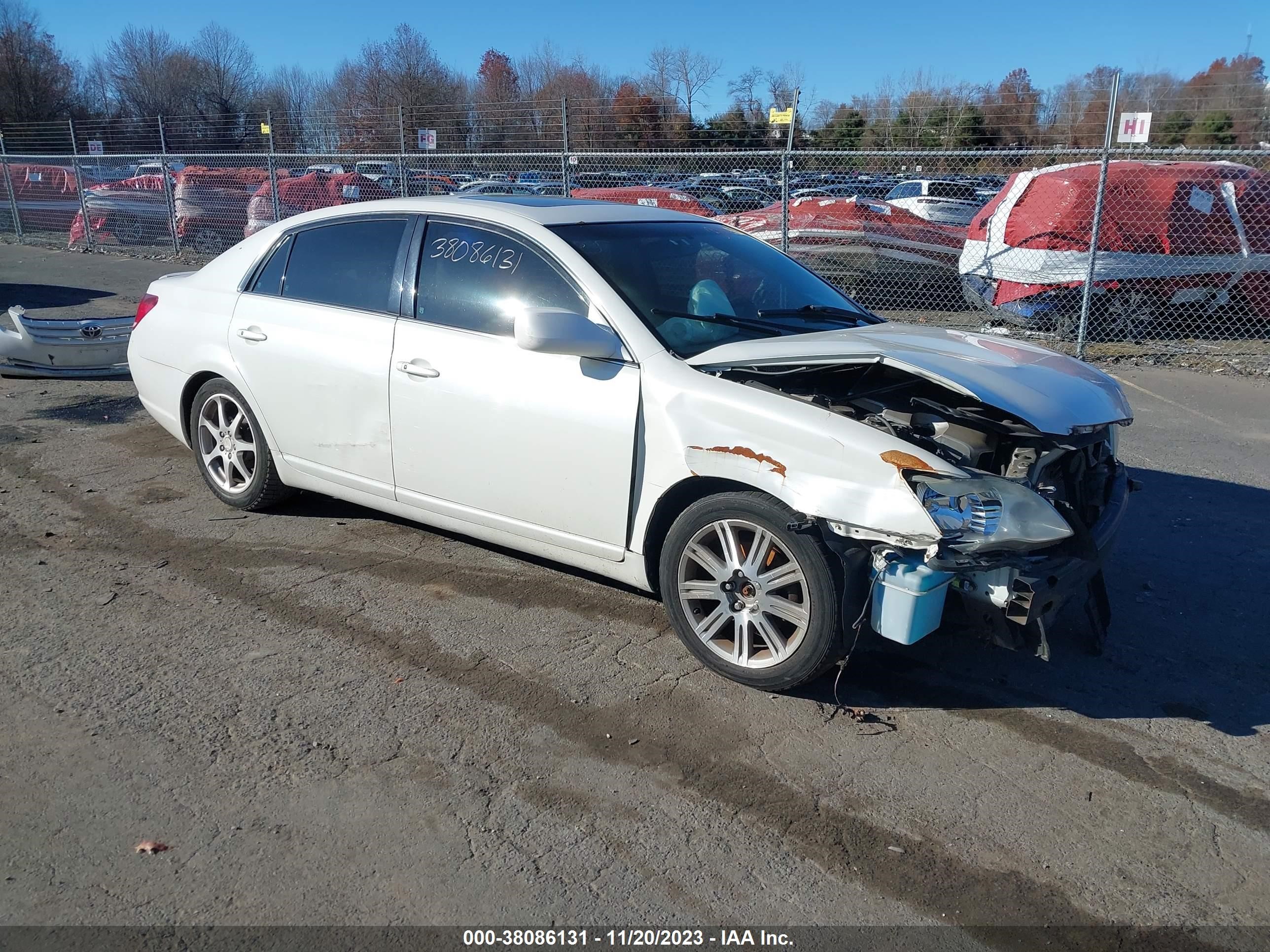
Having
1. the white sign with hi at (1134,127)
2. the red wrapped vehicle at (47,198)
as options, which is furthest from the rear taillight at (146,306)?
the red wrapped vehicle at (47,198)

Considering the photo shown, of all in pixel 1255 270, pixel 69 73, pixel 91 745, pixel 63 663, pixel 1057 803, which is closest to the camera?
pixel 1057 803

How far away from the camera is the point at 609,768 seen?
3.26 metres

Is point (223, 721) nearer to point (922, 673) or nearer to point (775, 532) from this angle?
point (775, 532)

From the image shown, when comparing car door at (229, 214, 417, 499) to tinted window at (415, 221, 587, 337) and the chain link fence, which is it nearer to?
tinted window at (415, 221, 587, 337)

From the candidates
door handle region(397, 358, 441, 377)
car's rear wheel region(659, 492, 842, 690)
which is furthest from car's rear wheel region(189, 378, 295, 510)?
car's rear wheel region(659, 492, 842, 690)

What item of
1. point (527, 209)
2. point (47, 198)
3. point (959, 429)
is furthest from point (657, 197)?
point (47, 198)

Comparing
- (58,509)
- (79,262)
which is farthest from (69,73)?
(58,509)

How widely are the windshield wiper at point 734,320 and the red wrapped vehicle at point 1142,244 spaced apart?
742 cm

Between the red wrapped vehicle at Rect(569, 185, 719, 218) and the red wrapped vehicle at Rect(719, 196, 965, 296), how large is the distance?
1.30m

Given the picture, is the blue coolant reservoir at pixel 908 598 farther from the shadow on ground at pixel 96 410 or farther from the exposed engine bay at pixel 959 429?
the shadow on ground at pixel 96 410

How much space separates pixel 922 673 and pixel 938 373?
119cm

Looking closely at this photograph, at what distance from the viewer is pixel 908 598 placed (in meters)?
3.28

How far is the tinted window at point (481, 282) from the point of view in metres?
4.24

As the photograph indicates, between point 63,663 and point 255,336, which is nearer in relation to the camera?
point 63,663
